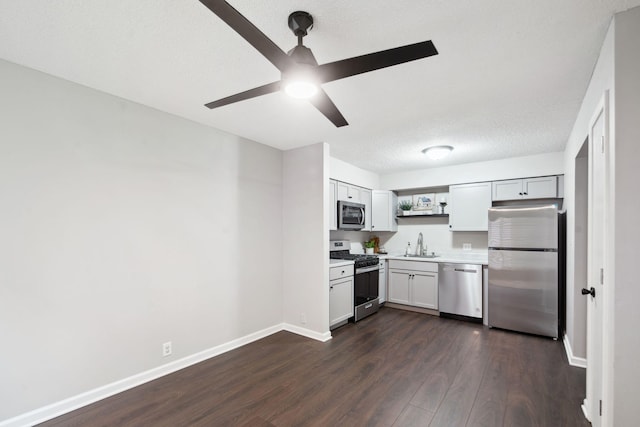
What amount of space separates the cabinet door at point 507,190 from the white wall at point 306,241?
8.81 feet

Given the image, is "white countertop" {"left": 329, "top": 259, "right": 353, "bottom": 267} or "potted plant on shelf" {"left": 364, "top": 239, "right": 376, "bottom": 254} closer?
"white countertop" {"left": 329, "top": 259, "right": 353, "bottom": 267}

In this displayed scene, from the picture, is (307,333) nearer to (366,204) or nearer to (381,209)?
(366,204)

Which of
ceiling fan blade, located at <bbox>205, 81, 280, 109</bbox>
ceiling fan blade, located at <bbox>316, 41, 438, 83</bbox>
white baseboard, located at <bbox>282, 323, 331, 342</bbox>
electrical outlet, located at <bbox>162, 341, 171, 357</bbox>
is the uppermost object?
ceiling fan blade, located at <bbox>205, 81, 280, 109</bbox>

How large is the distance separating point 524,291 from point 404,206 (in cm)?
236

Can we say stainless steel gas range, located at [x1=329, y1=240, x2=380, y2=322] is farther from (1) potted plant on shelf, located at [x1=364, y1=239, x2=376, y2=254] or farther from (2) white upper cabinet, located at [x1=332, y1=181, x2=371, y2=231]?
(1) potted plant on shelf, located at [x1=364, y1=239, x2=376, y2=254]

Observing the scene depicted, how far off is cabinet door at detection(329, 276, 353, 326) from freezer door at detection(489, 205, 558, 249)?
2.08 metres

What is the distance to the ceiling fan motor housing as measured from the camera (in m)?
1.51

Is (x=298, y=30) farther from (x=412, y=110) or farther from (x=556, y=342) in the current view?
(x=556, y=342)

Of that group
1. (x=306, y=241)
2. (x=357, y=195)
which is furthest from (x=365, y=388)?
(x=357, y=195)

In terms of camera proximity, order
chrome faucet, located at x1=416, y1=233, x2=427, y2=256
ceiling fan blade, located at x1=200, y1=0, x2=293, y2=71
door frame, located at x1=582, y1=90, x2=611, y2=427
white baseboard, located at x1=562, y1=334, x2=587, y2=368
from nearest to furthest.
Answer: ceiling fan blade, located at x1=200, y1=0, x2=293, y2=71
door frame, located at x1=582, y1=90, x2=611, y2=427
white baseboard, located at x1=562, y1=334, x2=587, y2=368
chrome faucet, located at x1=416, y1=233, x2=427, y2=256

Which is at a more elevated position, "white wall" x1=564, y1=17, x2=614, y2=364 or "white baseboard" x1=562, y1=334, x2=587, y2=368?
"white wall" x1=564, y1=17, x2=614, y2=364

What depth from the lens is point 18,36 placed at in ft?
5.77

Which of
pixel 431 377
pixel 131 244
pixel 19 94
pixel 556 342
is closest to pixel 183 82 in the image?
pixel 19 94

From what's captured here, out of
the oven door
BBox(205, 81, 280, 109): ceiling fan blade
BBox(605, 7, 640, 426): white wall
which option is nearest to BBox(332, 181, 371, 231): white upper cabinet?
the oven door
